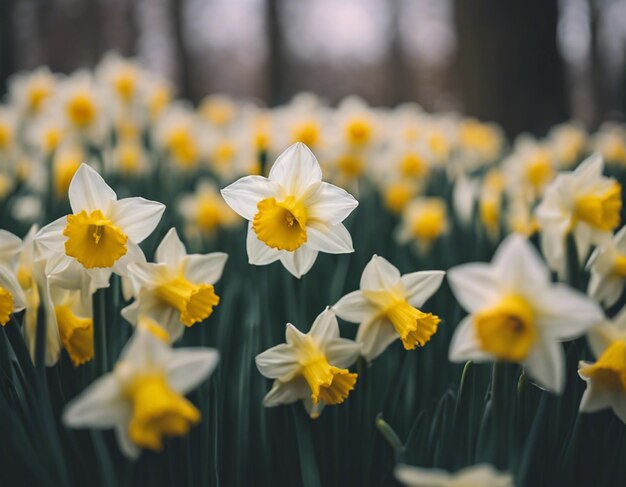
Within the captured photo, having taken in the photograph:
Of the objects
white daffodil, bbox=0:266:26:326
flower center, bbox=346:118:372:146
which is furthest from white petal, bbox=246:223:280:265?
flower center, bbox=346:118:372:146

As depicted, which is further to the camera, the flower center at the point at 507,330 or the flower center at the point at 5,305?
the flower center at the point at 5,305

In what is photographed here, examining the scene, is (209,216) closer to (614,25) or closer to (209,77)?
(614,25)

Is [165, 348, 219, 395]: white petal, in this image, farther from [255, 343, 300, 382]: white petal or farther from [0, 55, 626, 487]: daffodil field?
[255, 343, 300, 382]: white petal

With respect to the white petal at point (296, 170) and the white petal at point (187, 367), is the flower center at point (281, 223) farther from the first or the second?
the white petal at point (187, 367)

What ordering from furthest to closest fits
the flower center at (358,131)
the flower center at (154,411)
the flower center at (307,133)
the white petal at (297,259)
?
the flower center at (358,131), the flower center at (307,133), the white petal at (297,259), the flower center at (154,411)

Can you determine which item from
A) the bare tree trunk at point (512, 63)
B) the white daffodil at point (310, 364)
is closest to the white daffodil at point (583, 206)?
the white daffodil at point (310, 364)

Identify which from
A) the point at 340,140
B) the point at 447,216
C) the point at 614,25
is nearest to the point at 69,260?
the point at 447,216

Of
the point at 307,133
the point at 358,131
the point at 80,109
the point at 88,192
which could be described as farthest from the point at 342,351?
the point at 80,109
